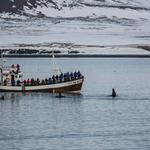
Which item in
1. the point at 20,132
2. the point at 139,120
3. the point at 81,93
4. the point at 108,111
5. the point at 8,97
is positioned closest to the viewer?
the point at 20,132

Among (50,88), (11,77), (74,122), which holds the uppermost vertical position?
(11,77)

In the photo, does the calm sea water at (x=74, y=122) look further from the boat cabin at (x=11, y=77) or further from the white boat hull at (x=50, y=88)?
the boat cabin at (x=11, y=77)

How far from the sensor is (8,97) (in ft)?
306

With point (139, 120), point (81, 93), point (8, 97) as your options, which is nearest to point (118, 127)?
point (139, 120)

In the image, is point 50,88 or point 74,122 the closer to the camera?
point 74,122

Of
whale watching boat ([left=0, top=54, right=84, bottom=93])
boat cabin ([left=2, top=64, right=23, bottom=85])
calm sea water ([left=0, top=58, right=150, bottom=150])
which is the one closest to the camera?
calm sea water ([left=0, top=58, right=150, bottom=150])

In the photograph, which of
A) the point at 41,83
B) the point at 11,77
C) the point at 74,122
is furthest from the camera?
the point at 11,77

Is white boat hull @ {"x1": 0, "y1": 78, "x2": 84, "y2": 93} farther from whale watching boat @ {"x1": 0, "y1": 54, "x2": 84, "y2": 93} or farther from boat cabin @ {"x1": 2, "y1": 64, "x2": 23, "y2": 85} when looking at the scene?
boat cabin @ {"x1": 2, "y1": 64, "x2": 23, "y2": 85}

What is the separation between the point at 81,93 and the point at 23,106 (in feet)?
63.8

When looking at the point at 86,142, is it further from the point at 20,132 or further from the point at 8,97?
the point at 8,97

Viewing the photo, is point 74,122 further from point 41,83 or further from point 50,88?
point 41,83

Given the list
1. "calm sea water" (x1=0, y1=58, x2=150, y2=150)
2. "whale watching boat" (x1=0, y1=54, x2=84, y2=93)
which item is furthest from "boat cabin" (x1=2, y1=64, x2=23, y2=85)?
"calm sea water" (x1=0, y1=58, x2=150, y2=150)

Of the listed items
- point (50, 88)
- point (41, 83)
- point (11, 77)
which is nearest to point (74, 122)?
point (50, 88)

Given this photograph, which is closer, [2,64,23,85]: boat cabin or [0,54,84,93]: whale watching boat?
[0,54,84,93]: whale watching boat
